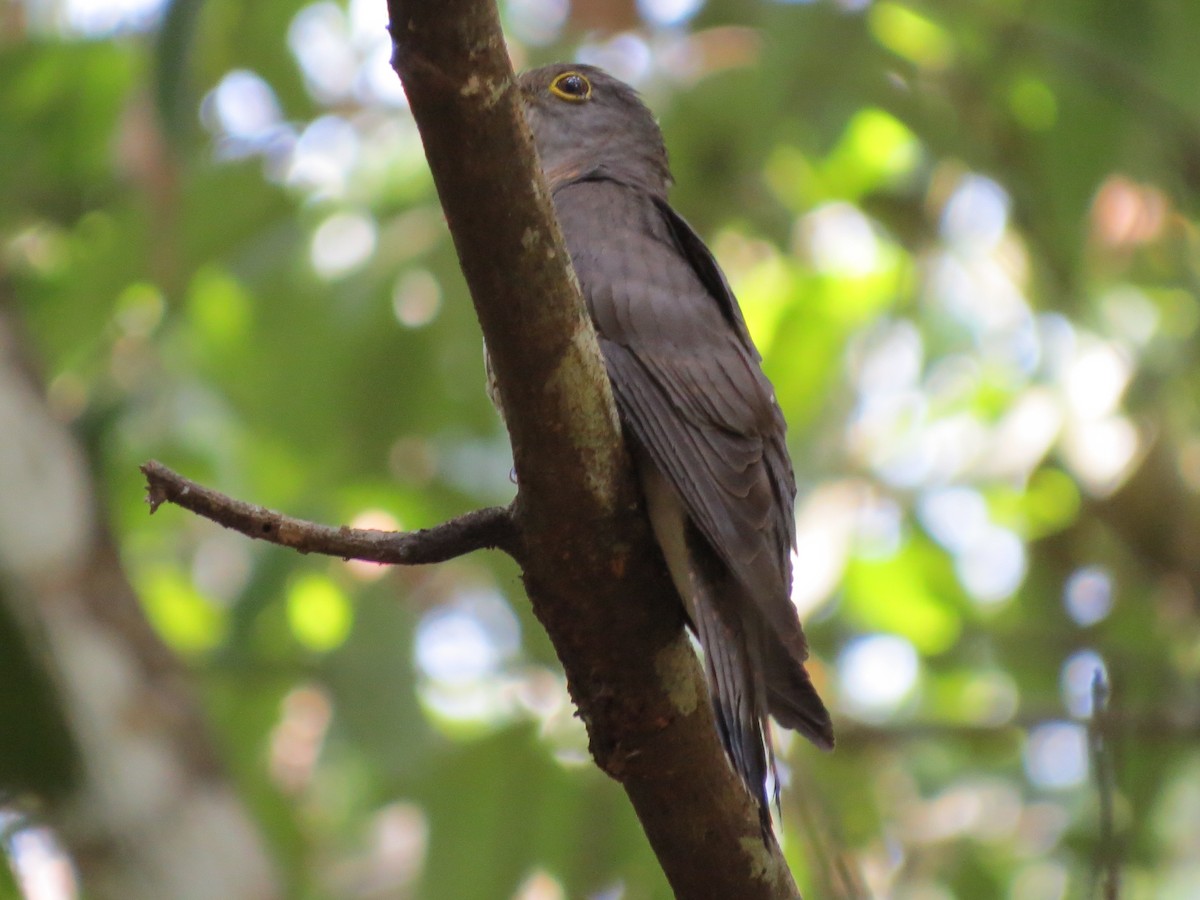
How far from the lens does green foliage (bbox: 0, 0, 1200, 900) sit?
4.98 metres

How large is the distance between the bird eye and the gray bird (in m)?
0.96

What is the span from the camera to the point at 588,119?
499 centimetres

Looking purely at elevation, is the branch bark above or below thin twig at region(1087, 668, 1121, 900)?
above

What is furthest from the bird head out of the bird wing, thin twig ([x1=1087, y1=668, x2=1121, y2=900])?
thin twig ([x1=1087, y1=668, x2=1121, y2=900])

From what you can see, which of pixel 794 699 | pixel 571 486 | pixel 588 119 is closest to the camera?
pixel 571 486

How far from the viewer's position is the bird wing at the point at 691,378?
272 centimetres

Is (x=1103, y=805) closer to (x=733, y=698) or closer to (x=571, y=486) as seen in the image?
(x=733, y=698)

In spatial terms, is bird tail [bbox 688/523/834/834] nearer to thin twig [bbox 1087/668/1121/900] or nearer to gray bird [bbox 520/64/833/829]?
gray bird [bbox 520/64/833/829]

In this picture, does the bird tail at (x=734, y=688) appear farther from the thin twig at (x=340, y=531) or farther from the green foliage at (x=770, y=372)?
the green foliage at (x=770, y=372)

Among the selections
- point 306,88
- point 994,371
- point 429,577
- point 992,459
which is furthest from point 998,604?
point 306,88

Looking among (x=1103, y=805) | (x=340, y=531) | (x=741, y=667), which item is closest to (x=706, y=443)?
(x=741, y=667)

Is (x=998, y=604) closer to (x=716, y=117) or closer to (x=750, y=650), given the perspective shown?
(x=716, y=117)

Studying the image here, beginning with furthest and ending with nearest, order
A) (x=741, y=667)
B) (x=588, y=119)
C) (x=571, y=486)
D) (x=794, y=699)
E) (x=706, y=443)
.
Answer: (x=588, y=119)
(x=794, y=699)
(x=706, y=443)
(x=741, y=667)
(x=571, y=486)

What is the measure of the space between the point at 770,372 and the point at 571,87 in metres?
1.42
